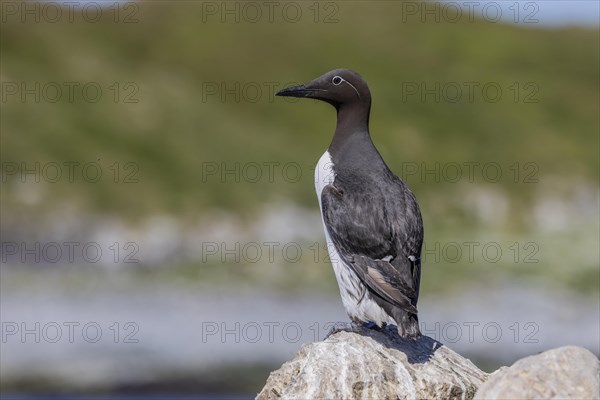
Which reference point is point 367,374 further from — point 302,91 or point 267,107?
point 267,107

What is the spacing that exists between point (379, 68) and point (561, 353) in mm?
107936

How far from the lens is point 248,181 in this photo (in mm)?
87312

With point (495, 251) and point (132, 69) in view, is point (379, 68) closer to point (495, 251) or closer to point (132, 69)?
point (132, 69)

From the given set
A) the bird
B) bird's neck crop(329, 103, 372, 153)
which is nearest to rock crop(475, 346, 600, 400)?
the bird

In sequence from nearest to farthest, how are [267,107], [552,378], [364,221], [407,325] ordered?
1. [552,378]
2. [407,325]
3. [364,221]
4. [267,107]

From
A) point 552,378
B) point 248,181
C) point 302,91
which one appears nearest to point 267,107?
point 248,181

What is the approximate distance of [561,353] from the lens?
1369 cm

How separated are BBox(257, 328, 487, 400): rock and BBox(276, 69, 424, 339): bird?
0.48 meters

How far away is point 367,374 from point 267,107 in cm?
9206

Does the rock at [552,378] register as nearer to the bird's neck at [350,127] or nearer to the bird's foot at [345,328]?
the bird's foot at [345,328]

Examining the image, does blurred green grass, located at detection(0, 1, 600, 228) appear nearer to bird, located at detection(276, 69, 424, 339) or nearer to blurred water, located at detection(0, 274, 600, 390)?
blurred water, located at detection(0, 274, 600, 390)

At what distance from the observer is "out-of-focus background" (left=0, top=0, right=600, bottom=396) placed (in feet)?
193

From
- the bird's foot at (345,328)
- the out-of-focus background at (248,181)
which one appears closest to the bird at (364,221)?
the bird's foot at (345,328)

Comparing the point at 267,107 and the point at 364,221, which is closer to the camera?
the point at 364,221
